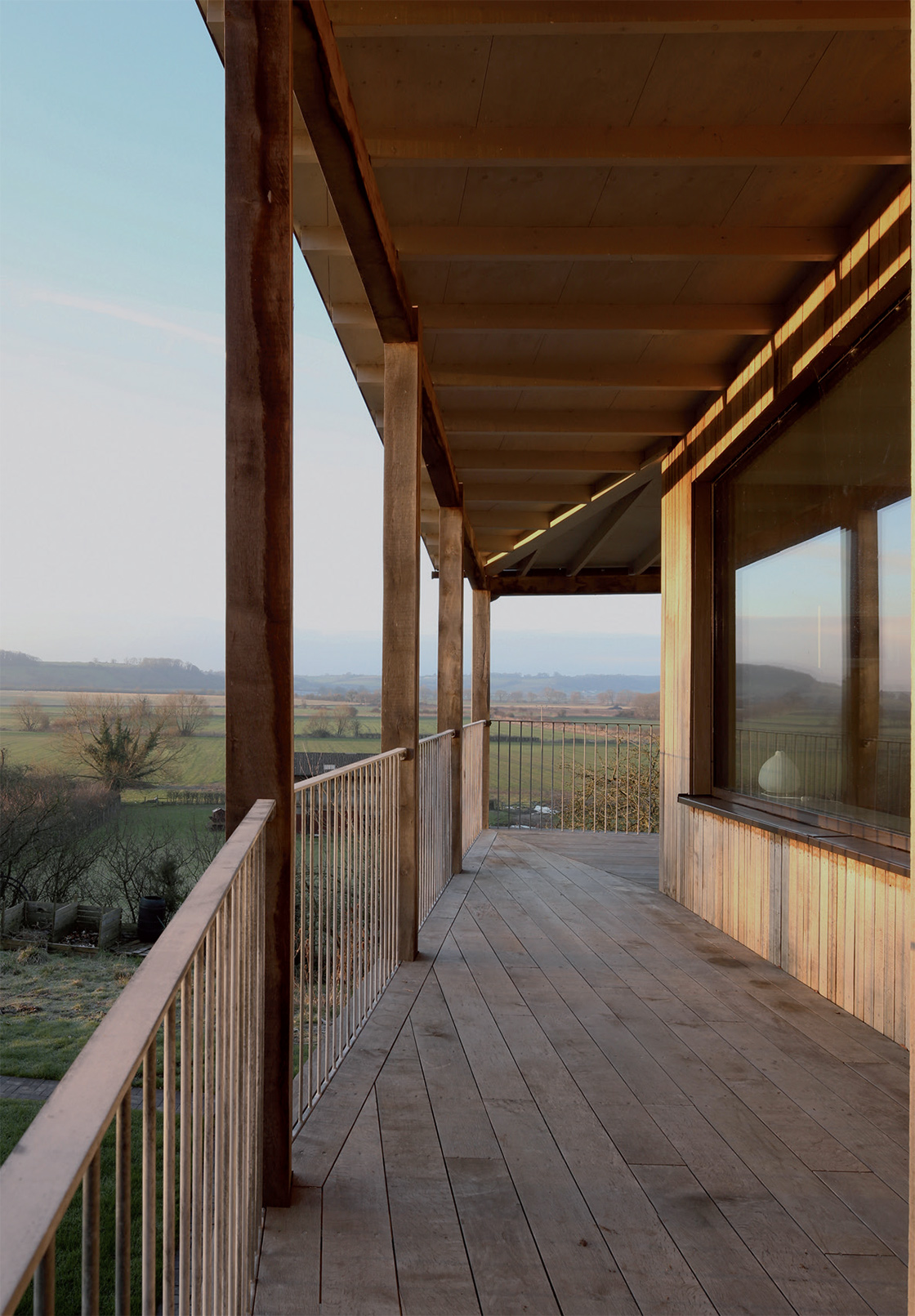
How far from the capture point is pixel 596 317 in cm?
426

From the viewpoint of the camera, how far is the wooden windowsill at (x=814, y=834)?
126 inches

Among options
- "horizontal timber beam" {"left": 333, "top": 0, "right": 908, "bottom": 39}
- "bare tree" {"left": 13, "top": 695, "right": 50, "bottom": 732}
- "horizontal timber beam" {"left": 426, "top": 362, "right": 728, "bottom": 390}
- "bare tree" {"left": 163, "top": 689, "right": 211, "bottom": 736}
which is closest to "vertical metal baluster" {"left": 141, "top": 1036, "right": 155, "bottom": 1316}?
"horizontal timber beam" {"left": 333, "top": 0, "right": 908, "bottom": 39}

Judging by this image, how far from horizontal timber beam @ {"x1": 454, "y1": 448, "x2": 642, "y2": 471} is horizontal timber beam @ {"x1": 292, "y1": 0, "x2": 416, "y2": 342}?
264 centimetres

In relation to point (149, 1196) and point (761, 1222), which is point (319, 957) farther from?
point (149, 1196)

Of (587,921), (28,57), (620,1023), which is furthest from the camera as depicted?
(28,57)

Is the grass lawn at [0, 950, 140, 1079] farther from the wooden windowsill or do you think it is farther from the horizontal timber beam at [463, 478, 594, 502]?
the wooden windowsill

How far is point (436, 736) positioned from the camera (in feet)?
17.3

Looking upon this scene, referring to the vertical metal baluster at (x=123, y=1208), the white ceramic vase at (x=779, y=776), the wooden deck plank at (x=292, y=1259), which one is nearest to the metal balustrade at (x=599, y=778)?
the white ceramic vase at (x=779, y=776)

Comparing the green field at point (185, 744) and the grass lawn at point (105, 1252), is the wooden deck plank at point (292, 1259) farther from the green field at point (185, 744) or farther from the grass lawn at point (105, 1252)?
the green field at point (185, 744)

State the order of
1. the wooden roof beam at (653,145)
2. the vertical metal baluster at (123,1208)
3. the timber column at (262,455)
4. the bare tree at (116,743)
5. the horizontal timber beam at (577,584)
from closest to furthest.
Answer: the vertical metal baluster at (123,1208) → the timber column at (262,455) → the wooden roof beam at (653,145) → the horizontal timber beam at (577,584) → the bare tree at (116,743)

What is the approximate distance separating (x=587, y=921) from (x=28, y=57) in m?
20.9

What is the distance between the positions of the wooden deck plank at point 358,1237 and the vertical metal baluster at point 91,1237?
137cm

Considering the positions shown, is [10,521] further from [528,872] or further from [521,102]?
[521,102]

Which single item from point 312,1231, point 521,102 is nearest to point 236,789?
point 312,1231
